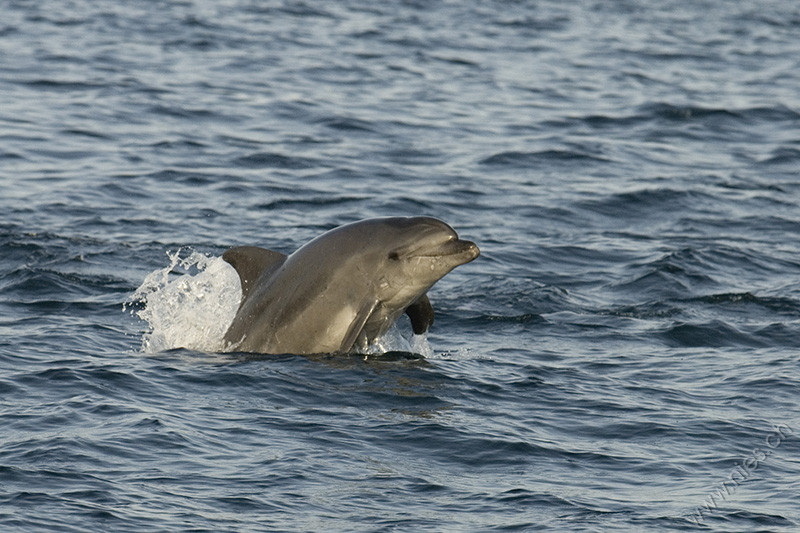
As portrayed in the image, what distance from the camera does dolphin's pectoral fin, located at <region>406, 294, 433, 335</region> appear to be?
14117mm

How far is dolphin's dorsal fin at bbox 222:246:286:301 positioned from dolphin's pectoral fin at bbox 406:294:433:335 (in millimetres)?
1355

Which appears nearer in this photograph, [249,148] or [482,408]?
[482,408]

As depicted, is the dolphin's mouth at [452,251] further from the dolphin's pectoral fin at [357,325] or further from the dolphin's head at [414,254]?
the dolphin's pectoral fin at [357,325]

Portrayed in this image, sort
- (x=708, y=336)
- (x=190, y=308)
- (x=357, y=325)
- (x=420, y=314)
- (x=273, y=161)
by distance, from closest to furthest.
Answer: (x=357, y=325), (x=420, y=314), (x=190, y=308), (x=708, y=336), (x=273, y=161)

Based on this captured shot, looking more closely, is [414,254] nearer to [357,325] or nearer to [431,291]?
[357,325]

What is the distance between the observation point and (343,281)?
1349cm

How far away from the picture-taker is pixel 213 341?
46.9 ft

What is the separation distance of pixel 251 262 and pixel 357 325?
4.16 feet

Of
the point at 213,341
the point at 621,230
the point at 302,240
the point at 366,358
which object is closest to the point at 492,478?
the point at 366,358

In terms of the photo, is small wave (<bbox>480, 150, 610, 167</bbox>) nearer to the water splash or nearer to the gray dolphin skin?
the water splash

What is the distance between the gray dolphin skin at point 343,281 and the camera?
1342cm

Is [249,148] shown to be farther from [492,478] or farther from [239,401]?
[492,478]

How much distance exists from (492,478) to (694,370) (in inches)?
Result: 165

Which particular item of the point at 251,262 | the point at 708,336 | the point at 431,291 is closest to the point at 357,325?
the point at 251,262
